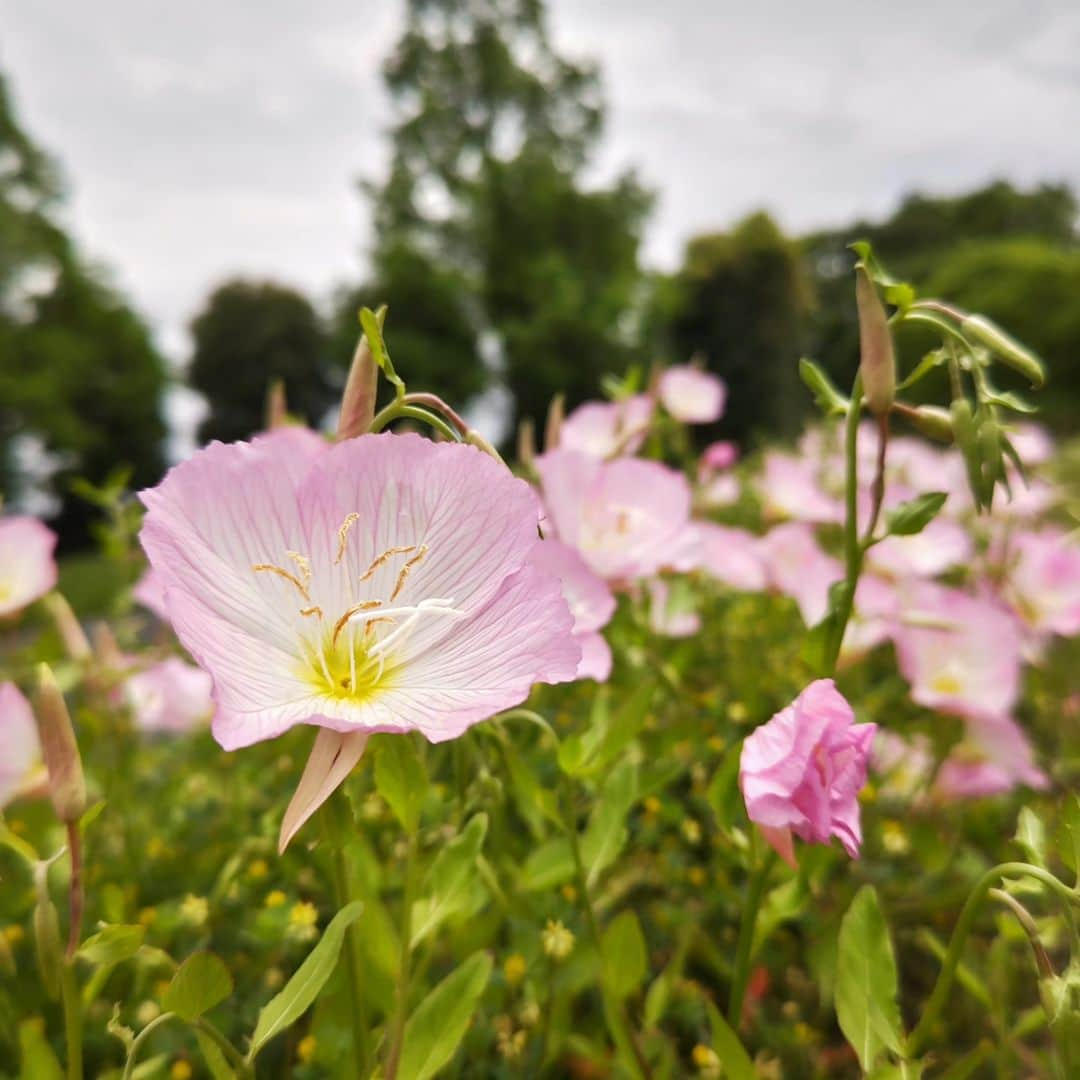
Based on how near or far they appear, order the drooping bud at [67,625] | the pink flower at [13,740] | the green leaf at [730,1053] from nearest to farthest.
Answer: the green leaf at [730,1053] → the pink flower at [13,740] → the drooping bud at [67,625]

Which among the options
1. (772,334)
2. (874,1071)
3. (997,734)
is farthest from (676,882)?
(772,334)

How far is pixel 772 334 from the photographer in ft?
45.6

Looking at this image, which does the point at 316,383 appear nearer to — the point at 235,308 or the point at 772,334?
the point at 235,308

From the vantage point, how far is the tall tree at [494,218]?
48.0 feet

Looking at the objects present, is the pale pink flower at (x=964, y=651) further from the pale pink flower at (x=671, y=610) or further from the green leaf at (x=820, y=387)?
the green leaf at (x=820, y=387)

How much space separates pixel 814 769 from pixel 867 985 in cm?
24

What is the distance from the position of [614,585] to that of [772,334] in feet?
45.2

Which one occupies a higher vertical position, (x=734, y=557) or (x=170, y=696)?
(x=734, y=557)

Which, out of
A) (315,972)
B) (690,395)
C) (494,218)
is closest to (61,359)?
(494,218)

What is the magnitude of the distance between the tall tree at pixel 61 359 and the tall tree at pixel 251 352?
1635 mm

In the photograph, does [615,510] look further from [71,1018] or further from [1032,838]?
[71,1018]

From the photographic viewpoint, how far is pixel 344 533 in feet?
1.94

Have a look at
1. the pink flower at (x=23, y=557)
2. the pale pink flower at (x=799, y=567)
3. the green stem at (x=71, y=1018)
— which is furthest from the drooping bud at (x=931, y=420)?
the pink flower at (x=23, y=557)

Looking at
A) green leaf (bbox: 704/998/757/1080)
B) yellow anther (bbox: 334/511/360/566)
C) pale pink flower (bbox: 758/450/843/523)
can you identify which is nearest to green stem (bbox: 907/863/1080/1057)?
green leaf (bbox: 704/998/757/1080)
